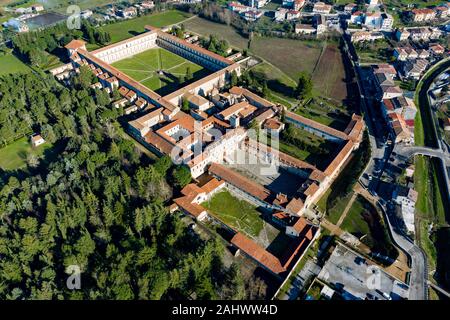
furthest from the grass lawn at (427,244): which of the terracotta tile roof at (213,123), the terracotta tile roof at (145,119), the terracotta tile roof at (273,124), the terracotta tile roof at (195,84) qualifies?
the terracotta tile roof at (195,84)

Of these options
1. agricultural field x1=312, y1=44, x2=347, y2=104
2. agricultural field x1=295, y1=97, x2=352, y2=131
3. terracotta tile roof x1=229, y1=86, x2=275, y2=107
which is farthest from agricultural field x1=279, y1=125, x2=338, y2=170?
agricultural field x1=312, y1=44, x2=347, y2=104

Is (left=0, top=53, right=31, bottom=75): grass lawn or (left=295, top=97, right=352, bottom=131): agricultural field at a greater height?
(left=295, top=97, right=352, bottom=131): agricultural field

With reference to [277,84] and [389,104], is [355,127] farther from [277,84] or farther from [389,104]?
[277,84]

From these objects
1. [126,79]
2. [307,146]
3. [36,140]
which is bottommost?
[36,140]

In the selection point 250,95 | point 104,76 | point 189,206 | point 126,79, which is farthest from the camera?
point 104,76

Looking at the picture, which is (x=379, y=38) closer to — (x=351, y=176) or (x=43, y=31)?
(x=351, y=176)

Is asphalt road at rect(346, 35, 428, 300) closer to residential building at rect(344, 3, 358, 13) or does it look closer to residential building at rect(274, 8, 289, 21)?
residential building at rect(274, 8, 289, 21)

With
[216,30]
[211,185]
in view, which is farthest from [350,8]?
[211,185]
